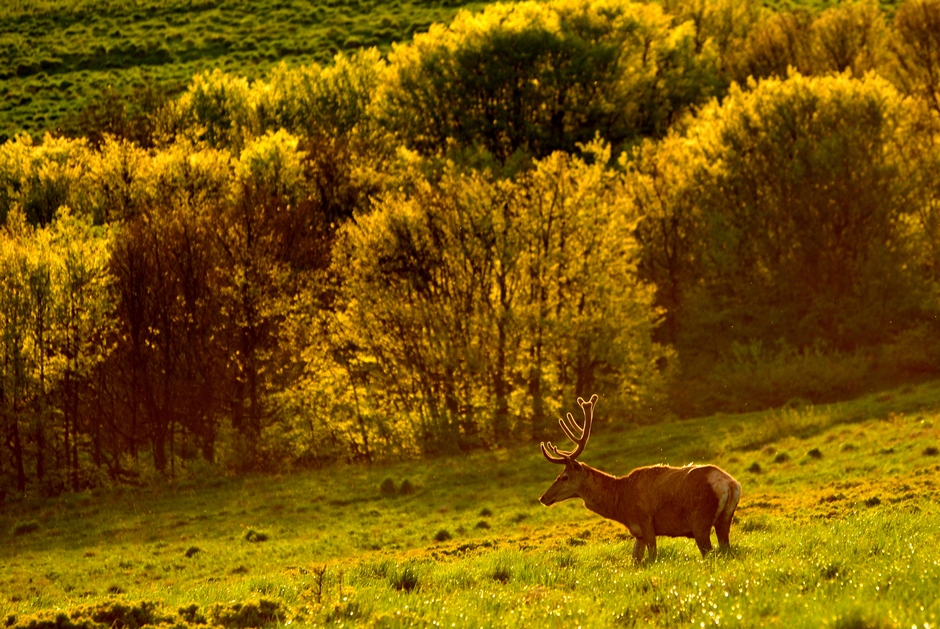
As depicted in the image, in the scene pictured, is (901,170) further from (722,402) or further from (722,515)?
(722,515)

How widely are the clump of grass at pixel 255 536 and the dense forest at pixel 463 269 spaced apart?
1100cm

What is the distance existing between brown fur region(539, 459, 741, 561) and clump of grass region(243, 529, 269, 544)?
1654 centimetres

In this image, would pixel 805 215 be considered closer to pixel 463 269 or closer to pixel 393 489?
pixel 463 269

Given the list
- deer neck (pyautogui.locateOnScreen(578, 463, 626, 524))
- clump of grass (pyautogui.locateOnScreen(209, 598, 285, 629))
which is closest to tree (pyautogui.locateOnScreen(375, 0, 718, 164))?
deer neck (pyautogui.locateOnScreen(578, 463, 626, 524))

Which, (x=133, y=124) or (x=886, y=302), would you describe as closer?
(x=886, y=302)

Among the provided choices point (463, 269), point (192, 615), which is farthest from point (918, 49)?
point (192, 615)

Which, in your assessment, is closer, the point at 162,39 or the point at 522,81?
the point at 522,81

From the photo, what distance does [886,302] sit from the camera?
50.9 meters

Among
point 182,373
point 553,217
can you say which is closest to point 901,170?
point 553,217

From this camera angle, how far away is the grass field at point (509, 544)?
9.92m

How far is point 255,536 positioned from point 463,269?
1824 cm

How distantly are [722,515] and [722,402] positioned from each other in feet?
115

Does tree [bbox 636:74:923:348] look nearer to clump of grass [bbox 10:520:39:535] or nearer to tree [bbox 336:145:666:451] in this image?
tree [bbox 336:145:666:451]

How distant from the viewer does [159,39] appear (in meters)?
110
